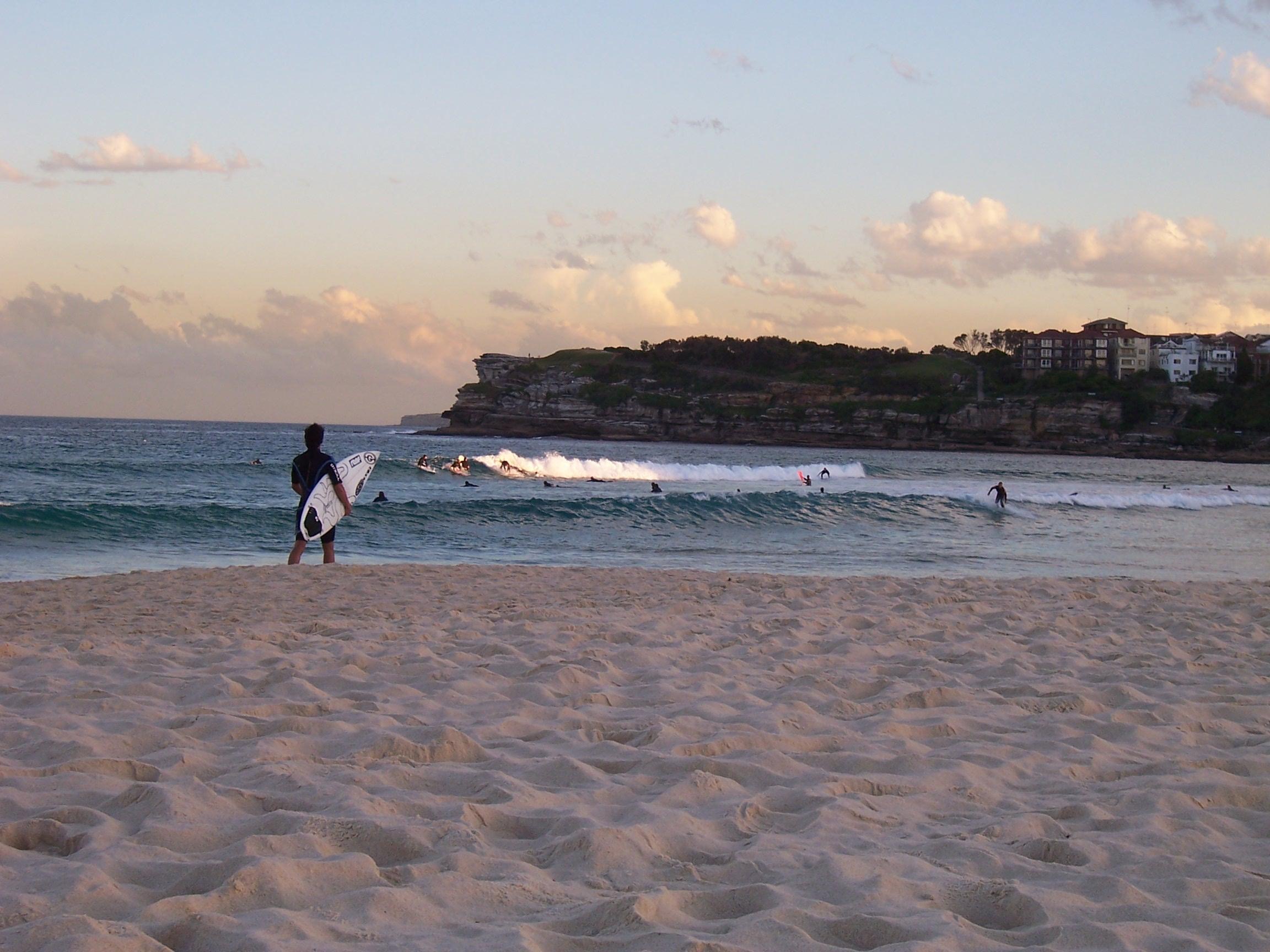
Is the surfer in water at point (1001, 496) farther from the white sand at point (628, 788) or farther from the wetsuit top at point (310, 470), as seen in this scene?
the wetsuit top at point (310, 470)

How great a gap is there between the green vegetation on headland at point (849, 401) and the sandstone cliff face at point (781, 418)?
0.52 ft

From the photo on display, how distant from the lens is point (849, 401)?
106812 millimetres

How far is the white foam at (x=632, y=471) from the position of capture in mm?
44312

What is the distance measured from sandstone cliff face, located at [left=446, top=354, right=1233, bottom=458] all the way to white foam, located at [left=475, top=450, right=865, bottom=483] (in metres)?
53.1

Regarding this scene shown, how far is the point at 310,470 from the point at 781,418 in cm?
9703

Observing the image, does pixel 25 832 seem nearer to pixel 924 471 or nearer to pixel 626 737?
pixel 626 737

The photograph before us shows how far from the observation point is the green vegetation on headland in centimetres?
9300

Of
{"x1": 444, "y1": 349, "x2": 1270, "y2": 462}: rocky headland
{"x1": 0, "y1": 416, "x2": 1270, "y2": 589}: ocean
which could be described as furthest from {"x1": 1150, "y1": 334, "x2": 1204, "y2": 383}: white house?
{"x1": 0, "y1": 416, "x2": 1270, "y2": 589}: ocean

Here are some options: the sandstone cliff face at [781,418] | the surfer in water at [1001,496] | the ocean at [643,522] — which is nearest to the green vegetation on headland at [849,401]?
the sandstone cliff face at [781,418]

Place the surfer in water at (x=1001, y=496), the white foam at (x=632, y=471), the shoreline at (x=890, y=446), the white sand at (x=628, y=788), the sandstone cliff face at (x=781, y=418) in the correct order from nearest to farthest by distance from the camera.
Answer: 1. the white sand at (x=628, y=788)
2. the surfer in water at (x=1001, y=496)
3. the white foam at (x=632, y=471)
4. the shoreline at (x=890, y=446)
5. the sandstone cliff face at (x=781, y=418)

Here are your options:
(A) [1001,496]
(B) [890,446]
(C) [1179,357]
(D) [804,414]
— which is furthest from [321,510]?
(C) [1179,357]

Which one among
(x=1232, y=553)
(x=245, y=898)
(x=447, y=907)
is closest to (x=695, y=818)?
(x=447, y=907)

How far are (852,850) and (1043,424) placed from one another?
99826mm

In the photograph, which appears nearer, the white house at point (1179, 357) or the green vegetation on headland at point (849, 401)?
the green vegetation on headland at point (849, 401)
